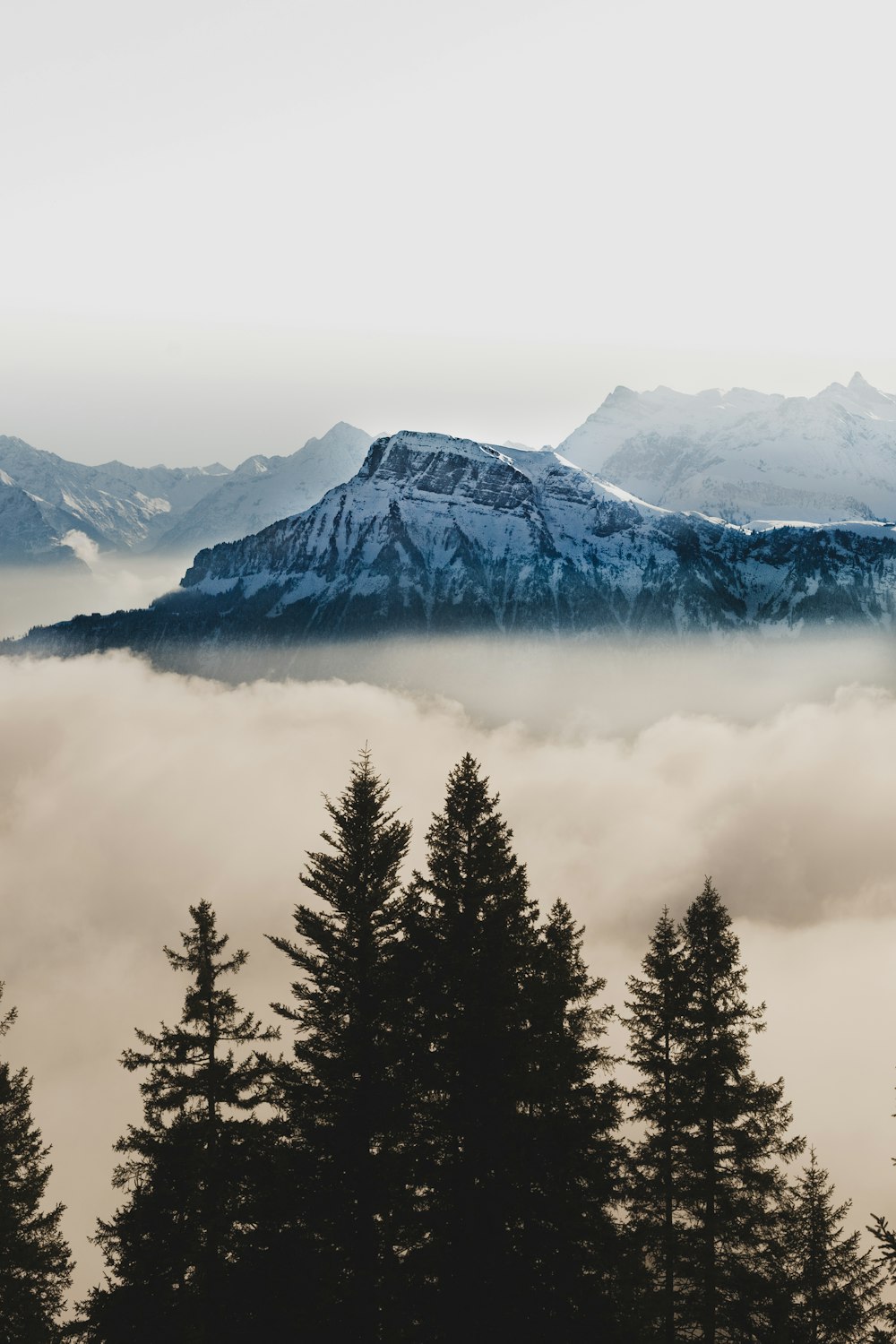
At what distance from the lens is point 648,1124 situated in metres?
29.3

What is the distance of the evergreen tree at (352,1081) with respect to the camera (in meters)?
21.3

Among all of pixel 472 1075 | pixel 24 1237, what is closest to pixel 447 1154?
pixel 472 1075

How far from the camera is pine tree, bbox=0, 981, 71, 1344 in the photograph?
89.8ft

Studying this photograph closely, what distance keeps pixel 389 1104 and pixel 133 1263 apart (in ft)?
33.5

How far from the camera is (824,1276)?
87.1 feet

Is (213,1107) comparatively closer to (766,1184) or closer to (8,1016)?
(8,1016)

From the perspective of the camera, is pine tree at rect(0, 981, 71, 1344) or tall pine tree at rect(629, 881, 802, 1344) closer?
tall pine tree at rect(629, 881, 802, 1344)

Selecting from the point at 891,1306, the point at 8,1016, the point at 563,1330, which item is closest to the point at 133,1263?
the point at 8,1016

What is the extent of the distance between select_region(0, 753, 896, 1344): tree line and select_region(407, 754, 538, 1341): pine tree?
57 millimetres

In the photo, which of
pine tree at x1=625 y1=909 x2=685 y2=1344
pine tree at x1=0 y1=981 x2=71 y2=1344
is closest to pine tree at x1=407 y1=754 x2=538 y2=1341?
pine tree at x1=625 y1=909 x2=685 y2=1344

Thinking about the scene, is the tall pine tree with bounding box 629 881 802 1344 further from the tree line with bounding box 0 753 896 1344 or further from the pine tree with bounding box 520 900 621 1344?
the pine tree with bounding box 520 900 621 1344

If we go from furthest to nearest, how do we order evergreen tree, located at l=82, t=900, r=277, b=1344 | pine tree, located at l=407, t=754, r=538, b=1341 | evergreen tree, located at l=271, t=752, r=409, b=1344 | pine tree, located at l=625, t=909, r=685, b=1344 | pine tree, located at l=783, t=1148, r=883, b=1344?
pine tree, located at l=625, t=909, r=685, b=1344
pine tree, located at l=783, t=1148, r=883, b=1344
evergreen tree, located at l=82, t=900, r=277, b=1344
evergreen tree, located at l=271, t=752, r=409, b=1344
pine tree, located at l=407, t=754, r=538, b=1341

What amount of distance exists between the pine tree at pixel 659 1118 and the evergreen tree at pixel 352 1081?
9.11 m

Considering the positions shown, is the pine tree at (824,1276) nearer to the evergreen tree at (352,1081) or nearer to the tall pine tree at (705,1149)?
the tall pine tree at (705,1149)
